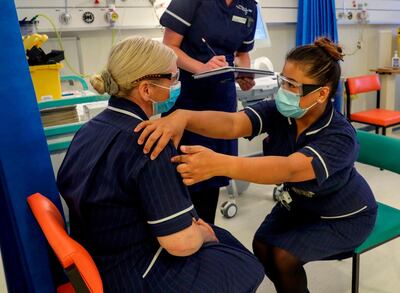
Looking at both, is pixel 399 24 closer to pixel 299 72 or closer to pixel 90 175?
pixel 299 72

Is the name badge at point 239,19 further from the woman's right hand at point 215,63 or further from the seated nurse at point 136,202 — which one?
the seated nurse at point 136,202

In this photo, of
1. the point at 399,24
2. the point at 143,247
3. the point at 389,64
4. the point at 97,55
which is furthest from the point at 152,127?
the point at 399,24

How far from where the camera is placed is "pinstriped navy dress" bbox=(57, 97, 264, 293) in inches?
38.4

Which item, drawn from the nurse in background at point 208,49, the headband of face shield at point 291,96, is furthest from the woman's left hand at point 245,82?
the headband of face shield at point 291,96

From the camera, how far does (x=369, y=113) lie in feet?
11.8

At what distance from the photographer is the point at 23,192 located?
110 centimetres

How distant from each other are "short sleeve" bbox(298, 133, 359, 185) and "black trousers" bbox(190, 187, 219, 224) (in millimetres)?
753

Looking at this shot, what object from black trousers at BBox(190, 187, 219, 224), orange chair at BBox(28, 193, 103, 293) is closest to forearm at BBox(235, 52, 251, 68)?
black trousers at BBox(190, 187, 219, 224)

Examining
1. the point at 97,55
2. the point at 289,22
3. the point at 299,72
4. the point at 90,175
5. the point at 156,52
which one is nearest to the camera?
the point at 90,175

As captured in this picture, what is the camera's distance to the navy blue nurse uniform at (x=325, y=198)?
4.20 ft

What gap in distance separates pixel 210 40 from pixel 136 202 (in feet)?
3.34

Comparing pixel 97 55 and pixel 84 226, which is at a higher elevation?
pixel 97 55

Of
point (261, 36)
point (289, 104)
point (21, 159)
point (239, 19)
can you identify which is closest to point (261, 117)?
point (289, 104)

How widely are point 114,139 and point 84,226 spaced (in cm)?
27
